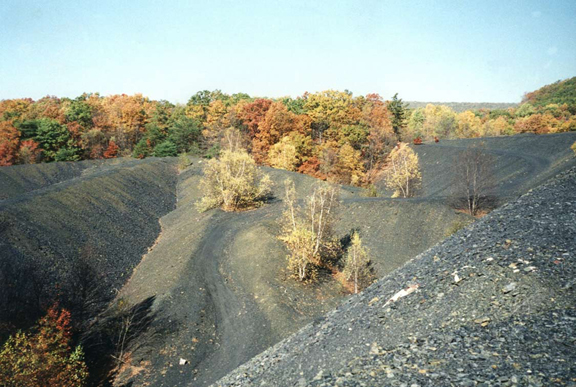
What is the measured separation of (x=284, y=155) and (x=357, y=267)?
45466 millimetres

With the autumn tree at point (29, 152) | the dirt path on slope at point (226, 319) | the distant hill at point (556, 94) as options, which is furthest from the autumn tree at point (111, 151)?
the distant hill at point (556, 94)

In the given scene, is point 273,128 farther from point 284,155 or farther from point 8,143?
point 8,143

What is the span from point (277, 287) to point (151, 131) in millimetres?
72931

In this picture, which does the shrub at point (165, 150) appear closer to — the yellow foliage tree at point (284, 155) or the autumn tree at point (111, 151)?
the autumn tree at point (111, 151)

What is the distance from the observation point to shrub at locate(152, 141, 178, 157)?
81.2 metres

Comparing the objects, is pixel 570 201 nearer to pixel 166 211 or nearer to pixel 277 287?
pixel 277 287

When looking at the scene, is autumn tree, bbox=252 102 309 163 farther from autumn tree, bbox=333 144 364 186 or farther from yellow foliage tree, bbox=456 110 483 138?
yellow foliage tree, bbox=456 110 483 138

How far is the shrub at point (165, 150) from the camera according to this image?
81.2 meters

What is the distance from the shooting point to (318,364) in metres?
11.4

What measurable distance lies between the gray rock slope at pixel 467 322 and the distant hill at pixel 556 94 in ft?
386

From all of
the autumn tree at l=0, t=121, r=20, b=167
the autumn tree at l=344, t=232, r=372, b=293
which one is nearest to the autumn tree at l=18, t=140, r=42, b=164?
the autumn tree at l=0, t=121, r=20, b=167

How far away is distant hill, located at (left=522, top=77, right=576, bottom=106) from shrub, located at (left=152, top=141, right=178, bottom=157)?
371ft

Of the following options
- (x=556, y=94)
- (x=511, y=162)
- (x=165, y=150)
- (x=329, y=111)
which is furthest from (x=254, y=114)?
(x=556, y=94)

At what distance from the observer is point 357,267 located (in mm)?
25078
